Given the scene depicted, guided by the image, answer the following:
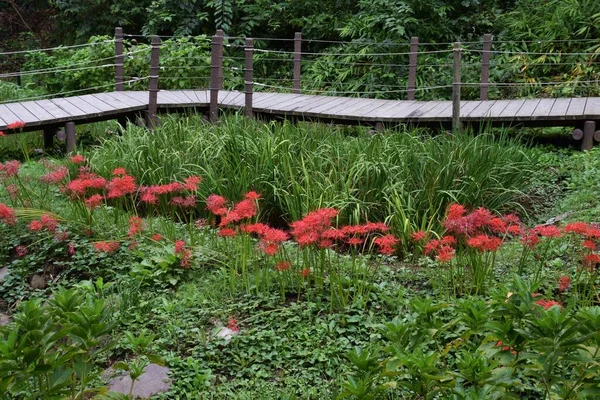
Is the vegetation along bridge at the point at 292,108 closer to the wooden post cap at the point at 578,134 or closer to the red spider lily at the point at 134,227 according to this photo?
the wooden post cap at the point at 578,134

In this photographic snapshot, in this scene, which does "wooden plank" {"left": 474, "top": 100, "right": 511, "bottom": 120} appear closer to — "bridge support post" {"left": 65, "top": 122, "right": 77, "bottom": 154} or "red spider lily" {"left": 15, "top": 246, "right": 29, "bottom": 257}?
"bridge support post" {"left": 65, "top": 122, "right": 77, "bottom": 154}

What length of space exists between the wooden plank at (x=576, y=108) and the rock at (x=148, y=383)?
5573mm

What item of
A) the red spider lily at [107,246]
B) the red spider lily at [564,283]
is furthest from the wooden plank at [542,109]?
the red spider lily at [107,246]

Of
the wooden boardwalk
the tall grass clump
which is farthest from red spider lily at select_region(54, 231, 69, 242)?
the wooden boardwalk

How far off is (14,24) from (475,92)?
9218 millimetres

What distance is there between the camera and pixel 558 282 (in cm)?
383

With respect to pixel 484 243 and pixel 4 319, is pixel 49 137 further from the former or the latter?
pixel 484 243

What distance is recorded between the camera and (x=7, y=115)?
7.70m

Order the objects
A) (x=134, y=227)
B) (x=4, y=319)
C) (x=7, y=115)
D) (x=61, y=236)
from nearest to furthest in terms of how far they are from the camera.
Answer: (x=4, y=319) < (x=134, y=227) < (x=61, y=236) < (x=7, y=115)

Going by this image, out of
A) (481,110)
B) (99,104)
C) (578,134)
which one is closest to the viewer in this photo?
(578,134)

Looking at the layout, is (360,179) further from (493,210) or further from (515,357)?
(515,357)

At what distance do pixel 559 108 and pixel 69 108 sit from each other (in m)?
5.20

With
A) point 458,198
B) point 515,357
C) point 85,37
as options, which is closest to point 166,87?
point 85,37

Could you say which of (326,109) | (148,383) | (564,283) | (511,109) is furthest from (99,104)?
(564,283)
